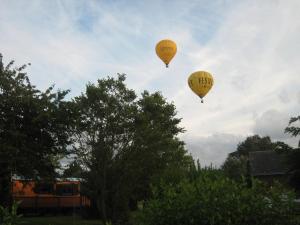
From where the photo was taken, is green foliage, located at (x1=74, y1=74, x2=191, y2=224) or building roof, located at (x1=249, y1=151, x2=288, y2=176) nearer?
green foliage, located at (x1=74, y1=74, x2=191, y2=224)

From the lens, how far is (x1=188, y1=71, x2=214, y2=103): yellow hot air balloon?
3241 centimetres

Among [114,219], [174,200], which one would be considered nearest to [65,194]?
[114,219]

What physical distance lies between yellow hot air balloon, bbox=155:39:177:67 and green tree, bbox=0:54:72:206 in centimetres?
730

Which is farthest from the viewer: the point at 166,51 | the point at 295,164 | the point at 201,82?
the point at 166,51

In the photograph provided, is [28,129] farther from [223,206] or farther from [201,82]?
[223,206]

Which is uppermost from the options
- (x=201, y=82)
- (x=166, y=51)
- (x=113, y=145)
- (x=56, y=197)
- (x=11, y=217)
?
(x=166, y=51)

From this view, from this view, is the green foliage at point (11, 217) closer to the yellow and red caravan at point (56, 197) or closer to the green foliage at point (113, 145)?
the green foliage at point (113, 145)

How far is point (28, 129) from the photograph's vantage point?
2769 centimetres

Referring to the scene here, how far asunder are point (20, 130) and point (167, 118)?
47.5ft

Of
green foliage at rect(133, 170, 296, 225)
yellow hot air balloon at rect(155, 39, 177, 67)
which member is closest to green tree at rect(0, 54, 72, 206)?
yellow hot air balloon at rect(155, 39, 177, 67)

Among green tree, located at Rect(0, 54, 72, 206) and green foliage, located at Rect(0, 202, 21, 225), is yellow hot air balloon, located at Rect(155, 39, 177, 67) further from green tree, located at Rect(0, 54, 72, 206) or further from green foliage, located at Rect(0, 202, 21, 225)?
green foliage, located at Rect(0, 202, 21, 225)

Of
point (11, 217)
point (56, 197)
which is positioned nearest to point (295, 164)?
point (56, 197)

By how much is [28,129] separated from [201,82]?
11.4 metres

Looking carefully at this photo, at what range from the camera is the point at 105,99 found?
101 feet
